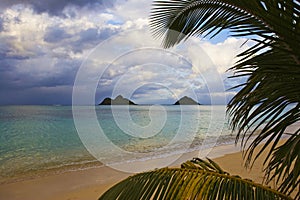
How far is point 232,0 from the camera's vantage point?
146 cm

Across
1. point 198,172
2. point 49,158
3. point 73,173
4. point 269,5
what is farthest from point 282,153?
point 49,158

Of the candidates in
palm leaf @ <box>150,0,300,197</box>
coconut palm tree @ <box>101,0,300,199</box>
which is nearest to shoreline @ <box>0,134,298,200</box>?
palm leaf @ <box>150,0,300,197</box>

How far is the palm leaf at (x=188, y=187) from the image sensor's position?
4.20 ft

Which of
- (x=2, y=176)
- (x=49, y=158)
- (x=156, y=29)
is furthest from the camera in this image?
(x=49, y=158)

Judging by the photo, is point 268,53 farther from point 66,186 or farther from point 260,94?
point 66,186

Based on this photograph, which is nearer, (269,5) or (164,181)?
(269,5)

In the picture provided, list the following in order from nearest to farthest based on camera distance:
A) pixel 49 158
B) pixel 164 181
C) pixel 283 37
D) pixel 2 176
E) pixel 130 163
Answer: pixel 283 37 < pixel 164 181 < pixel 2 176 < pixel 130 163 < pixel 49 158

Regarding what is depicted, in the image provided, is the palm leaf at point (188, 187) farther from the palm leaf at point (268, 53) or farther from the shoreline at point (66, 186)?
the shoreline at point (66, 186)

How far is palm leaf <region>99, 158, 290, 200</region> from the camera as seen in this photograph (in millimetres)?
1281

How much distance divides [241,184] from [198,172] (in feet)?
0.65

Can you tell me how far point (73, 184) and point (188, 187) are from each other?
21.8 feet

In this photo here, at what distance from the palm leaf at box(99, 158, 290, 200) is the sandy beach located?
506cm

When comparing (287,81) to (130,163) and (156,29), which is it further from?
(130,163)

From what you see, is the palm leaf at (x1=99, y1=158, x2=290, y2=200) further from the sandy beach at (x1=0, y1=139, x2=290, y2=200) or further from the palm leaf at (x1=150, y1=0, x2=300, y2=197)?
the sandy beach at (x1=0, y1=139, x2=290, y2=200)
